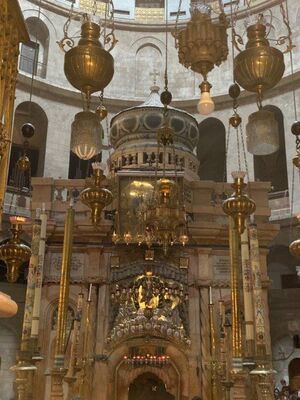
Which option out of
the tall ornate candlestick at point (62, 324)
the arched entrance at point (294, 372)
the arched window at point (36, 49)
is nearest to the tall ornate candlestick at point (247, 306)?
the tall ornate candlestick at point (62, 324)

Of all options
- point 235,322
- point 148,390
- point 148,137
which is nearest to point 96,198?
point 235,322

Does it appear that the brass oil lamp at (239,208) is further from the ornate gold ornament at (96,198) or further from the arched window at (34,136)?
the arched window at (34,136)

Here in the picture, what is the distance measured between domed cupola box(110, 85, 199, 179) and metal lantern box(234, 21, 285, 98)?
292 inches

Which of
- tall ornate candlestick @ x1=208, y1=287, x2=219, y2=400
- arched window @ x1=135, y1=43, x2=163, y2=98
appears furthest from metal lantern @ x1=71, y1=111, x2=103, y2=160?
arched window @ x1=135, y1=43, x2=163, y2=98

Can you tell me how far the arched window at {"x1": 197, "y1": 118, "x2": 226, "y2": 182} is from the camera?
19906mm

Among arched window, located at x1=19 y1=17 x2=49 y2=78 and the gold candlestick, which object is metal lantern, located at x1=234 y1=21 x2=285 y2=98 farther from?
arched window, located at x1=19 y1=17 x2=49 y2=78

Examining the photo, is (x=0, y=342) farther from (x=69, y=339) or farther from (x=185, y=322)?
(x=185, y=322)

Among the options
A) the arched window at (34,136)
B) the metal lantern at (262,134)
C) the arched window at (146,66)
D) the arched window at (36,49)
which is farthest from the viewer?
the arched window at (146,66)

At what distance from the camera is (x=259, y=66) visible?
4480 mm

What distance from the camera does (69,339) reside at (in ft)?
33.6

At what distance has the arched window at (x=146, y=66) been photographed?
20.2 meters

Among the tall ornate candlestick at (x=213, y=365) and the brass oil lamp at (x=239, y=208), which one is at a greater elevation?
the brass oil lamp at (x=239, y=208)

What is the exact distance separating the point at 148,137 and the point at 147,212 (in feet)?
16.1

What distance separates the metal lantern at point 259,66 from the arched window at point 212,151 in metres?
15.2
